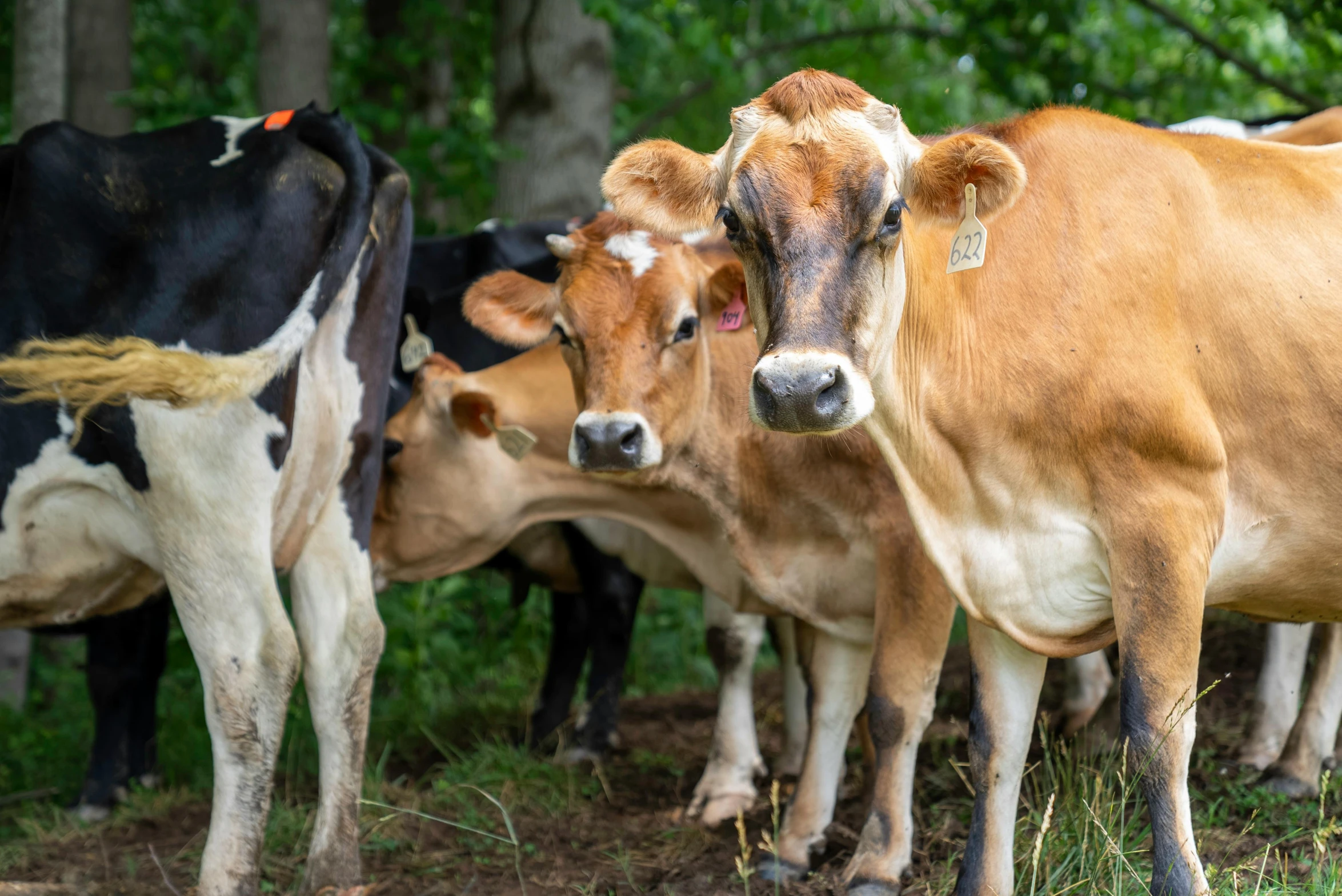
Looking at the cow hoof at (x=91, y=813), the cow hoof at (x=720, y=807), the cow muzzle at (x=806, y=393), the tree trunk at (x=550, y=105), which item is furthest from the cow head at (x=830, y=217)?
the tree trunk at (x=550, y=105)

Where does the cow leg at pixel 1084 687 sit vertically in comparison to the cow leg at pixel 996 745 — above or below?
below

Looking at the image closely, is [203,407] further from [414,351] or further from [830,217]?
[414,351]

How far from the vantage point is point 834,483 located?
4.57m

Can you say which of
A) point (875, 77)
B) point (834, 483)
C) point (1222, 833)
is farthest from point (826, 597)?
point (875, 77)

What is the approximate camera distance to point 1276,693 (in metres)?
5.14

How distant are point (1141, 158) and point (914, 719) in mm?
1837

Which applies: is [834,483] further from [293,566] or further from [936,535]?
[293,566]

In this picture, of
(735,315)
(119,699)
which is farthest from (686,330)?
(119,699)

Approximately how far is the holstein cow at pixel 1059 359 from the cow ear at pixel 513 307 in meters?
1.42

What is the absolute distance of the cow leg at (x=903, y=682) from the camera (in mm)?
4164

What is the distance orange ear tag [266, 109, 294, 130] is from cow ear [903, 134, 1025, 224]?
7.01ft

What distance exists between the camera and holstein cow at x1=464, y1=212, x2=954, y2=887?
4227 mm

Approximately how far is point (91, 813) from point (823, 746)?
313 cm

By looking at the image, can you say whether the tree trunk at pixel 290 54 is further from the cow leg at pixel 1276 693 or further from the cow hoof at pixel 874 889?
the cow leg at pixel 1276 693
